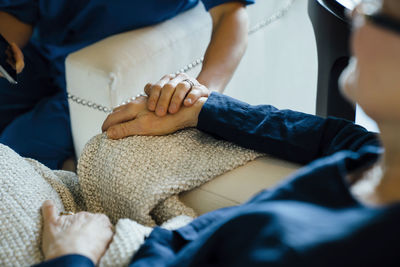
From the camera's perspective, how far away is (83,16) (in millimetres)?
1262

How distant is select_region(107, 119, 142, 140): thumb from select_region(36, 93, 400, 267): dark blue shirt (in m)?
0.11

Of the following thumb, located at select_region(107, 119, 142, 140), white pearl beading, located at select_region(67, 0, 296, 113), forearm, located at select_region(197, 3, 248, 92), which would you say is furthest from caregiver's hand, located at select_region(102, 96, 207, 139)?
forearm, located at select_region(197, 3, 248, 92)

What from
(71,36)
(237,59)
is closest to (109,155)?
(237,59)

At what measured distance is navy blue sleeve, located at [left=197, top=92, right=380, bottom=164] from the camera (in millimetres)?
773

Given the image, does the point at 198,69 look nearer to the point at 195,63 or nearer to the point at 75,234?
the point at 195,63

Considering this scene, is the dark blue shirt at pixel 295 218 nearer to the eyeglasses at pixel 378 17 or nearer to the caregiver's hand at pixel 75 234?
the caregiver's hand at pixel 75 234

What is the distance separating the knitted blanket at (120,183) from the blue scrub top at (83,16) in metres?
0.46

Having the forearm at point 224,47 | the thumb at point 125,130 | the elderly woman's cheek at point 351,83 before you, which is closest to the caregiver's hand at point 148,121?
the thumb at point 125,130

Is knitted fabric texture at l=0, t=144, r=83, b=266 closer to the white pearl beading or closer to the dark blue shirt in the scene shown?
the dark blue shirt

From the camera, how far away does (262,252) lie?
0.48 meters

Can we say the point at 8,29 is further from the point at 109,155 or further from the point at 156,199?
the point at 156,199

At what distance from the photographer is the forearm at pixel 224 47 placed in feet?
3.70

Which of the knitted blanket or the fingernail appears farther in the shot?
the fingernail

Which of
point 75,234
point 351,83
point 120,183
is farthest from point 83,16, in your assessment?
point 351,83
